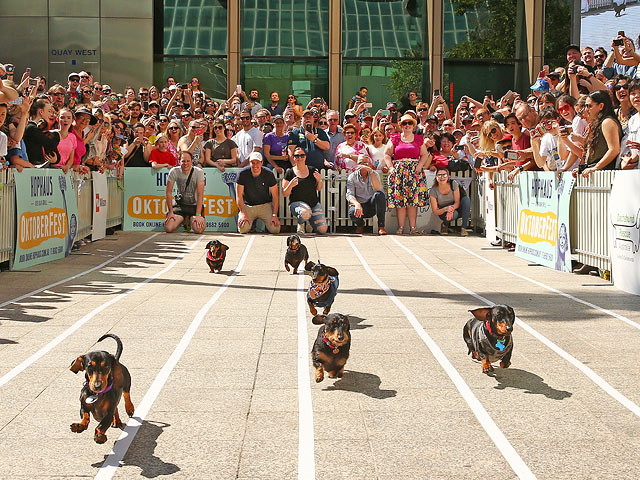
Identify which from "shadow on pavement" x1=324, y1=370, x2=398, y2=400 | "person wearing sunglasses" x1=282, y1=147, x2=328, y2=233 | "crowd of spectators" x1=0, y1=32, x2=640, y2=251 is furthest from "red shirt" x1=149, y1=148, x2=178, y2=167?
"shadow on pavement" x1=324, y1=370, x2=398, y2=400

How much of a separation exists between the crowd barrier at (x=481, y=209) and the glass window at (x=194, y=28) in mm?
13926

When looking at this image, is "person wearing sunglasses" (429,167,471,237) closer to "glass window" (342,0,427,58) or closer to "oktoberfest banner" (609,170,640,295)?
"oktoberfest banner" (609,170,640,295)

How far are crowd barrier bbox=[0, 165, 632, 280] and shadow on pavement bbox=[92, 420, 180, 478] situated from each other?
316 inches

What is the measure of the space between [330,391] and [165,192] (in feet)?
49.5

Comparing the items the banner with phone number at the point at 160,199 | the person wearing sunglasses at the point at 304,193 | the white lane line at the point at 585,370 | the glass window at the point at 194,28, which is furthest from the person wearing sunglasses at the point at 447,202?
the glass window at the point at 194,28

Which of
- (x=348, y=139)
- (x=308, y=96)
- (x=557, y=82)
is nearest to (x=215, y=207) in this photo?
(x=348, y=139)

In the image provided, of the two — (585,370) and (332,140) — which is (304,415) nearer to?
(585,370)

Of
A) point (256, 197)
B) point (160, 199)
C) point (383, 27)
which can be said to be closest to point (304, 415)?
point (256, 197)

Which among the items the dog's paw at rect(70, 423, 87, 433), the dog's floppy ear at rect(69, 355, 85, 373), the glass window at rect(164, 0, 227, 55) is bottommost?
the dog's paw at rect(70, 423, 87, 433)

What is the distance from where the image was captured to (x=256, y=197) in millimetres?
20297

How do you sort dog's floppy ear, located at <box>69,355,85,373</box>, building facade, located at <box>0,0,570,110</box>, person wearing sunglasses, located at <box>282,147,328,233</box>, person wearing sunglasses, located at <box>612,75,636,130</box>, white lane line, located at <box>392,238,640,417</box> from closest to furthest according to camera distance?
dog's floppy ear, located at <box>69,355,85,373</box> < white lane line, located at <box>392,238,640,417</box> < person wearing sunglasses, located at <box>612,75,636,130</box> < person wearing sunglasses, located at <box>282,147,328,233</box> < building facade, located at <box>0,0,570,110</box>

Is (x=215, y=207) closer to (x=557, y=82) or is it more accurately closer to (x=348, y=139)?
(x=348, y=139)

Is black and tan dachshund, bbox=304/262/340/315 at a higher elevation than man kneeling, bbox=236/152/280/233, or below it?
below

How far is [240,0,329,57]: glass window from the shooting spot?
34.4m
